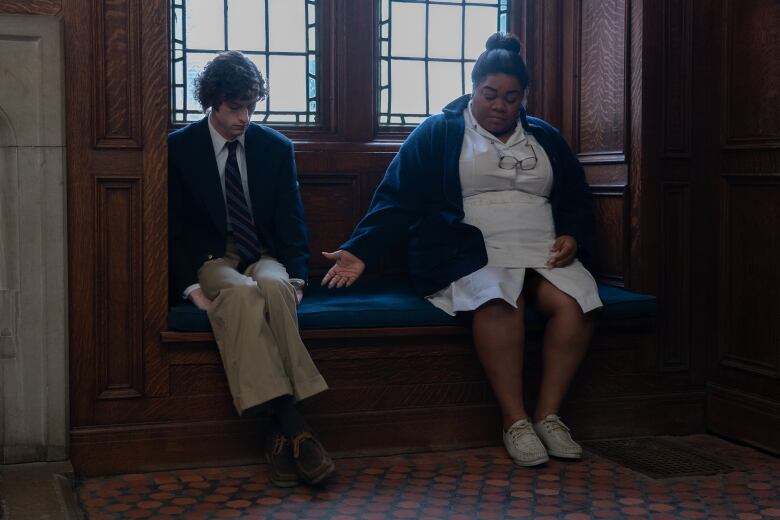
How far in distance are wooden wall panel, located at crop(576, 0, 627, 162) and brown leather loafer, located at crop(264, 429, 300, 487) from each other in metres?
1.64

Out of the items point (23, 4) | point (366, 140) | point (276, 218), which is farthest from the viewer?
point (366, 140)

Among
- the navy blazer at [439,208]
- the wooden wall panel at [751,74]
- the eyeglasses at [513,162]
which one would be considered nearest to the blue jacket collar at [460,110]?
the navy blazer at [439,208]

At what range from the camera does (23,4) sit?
3.35 meters

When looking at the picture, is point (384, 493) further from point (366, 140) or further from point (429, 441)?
point (366, 140)

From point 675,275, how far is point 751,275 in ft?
0.89

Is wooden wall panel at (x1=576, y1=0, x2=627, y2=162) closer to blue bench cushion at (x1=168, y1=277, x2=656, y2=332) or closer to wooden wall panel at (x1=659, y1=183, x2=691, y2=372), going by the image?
wooden wall panel at (x1=659, y1=183, x2=691, y2=372)

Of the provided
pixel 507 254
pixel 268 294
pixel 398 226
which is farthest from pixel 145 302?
pixel 507 254

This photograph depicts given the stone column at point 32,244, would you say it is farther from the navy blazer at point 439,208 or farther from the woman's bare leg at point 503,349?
the woman's bare leg at point 503,349

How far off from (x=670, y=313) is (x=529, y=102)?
1071mm

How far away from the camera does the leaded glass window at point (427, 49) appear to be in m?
4.51

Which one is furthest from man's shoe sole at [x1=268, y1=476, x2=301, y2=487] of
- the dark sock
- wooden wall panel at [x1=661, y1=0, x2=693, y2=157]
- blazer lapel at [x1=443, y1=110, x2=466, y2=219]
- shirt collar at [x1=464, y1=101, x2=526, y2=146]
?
wooden wall panel at [x1=661, y1=0, x2=693, y2=157]

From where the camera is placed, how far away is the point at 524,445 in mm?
3627

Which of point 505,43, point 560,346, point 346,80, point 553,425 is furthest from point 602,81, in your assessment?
point 553,425

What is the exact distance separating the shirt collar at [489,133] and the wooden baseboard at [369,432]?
911 mm
